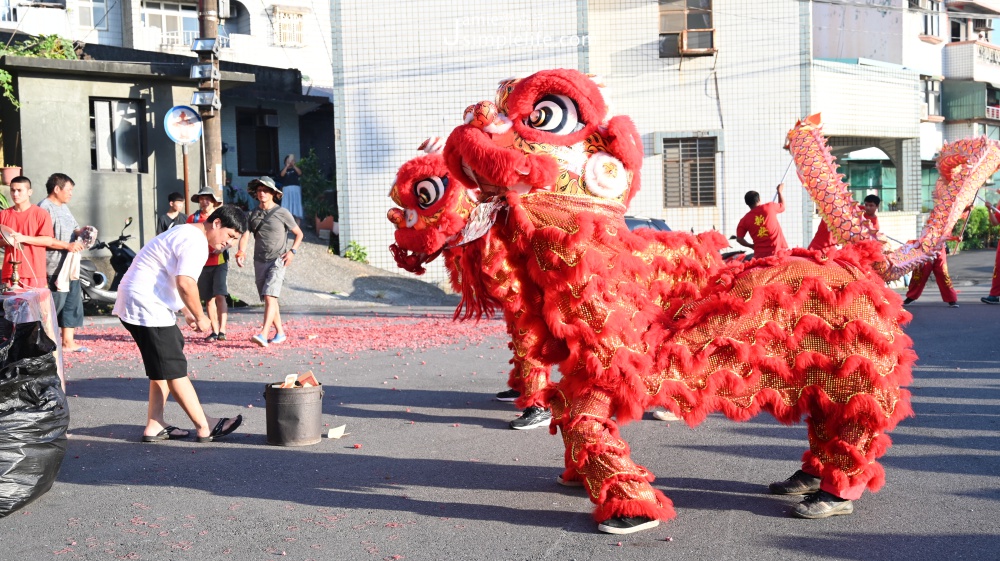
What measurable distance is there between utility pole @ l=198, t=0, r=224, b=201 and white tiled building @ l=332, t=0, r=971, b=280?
3.51 metres

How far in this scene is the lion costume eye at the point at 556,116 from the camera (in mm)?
4887

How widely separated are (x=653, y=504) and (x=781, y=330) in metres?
1.03

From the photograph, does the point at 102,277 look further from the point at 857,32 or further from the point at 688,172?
the point at 857,32

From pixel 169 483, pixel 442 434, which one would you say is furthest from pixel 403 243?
pixel 169 483

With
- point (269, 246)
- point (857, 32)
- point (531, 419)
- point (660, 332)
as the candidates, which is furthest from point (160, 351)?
point (857, 32)

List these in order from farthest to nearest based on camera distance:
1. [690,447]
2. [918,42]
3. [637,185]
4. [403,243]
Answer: [918,42] → [403,243] → [690,447] → [637,185]

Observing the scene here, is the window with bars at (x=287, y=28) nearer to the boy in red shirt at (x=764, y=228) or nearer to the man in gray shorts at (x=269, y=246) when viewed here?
the man in gray shorts at (x=269, y=246)

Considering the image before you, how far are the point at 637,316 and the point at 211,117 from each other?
13.3 m

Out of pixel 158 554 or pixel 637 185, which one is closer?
pixel 158 554

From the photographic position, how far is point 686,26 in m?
20.9

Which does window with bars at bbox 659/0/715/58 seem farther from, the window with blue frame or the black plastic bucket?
the black plastic bucket

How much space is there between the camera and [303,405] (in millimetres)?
6305

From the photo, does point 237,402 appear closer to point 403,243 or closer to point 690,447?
point 403,243

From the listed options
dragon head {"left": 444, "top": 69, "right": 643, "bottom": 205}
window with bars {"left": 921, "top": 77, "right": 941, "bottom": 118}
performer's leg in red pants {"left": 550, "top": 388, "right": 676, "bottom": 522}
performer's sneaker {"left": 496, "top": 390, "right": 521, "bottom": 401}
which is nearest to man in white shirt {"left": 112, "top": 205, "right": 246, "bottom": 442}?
dragon head {"left": 444, "top": 69, "right": 643, "bottom": 205}
